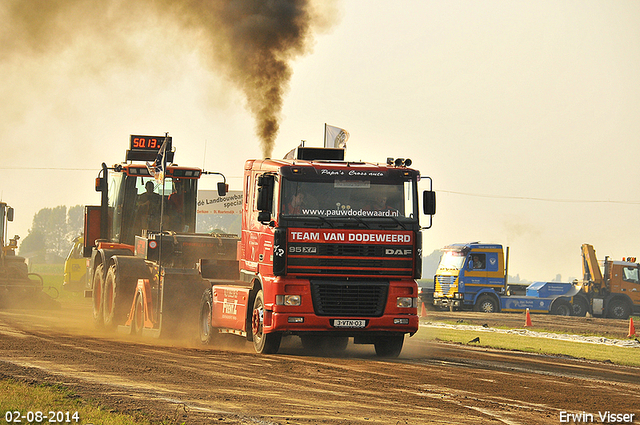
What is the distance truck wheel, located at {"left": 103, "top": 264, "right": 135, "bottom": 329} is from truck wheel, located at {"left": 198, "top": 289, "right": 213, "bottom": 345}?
10.5 ft

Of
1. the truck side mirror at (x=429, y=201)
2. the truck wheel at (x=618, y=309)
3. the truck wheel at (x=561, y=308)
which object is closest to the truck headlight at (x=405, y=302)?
the truck side mirror at (x=429, y=201)

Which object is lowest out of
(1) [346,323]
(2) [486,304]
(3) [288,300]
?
(2) [486,304]

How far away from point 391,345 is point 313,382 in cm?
461

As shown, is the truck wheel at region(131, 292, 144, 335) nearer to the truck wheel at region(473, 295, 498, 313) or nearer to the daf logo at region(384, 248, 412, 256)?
the daf logo at region(384, 248, 412, 256)

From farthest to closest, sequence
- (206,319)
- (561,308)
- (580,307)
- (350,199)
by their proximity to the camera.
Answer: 1. (580,307)
2. (561,308)
3. (206,319)
4. (350,199)

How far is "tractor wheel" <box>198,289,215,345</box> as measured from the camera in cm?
1681

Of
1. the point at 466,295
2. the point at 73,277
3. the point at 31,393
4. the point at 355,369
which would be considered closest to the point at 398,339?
the point at 355,369

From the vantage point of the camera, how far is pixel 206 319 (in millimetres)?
17172

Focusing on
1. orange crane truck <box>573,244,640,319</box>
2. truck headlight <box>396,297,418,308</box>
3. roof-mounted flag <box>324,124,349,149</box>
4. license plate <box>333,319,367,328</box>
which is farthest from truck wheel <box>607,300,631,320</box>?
license plate <box>333,319,367,328</box>

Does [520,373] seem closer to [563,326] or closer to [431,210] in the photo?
[431,210]

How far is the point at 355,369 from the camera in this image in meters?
13.1

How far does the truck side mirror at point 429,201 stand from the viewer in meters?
14.5

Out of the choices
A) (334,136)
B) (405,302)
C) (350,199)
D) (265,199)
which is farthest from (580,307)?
(265,199)

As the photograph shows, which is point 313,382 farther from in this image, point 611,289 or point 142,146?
→ point 611,289
